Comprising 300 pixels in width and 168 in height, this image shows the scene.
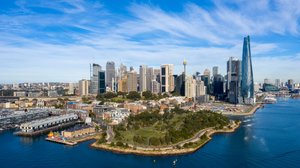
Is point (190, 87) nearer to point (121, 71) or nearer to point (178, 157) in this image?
point (121, 71)

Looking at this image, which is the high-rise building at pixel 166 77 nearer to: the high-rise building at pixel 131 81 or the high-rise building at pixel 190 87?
the high-rise building at pixel 131 81

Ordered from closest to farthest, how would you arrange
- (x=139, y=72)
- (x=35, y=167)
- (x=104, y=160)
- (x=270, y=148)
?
(x=35, y=167)
(x=104, y=160)
(x=270, y=148)
(x=139, y=72)

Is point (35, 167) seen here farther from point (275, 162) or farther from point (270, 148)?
point (270, 148)

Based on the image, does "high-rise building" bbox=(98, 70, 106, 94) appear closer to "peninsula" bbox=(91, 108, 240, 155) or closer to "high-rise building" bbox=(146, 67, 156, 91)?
"high-rise building" bbox=(146, 67, 156, 91)

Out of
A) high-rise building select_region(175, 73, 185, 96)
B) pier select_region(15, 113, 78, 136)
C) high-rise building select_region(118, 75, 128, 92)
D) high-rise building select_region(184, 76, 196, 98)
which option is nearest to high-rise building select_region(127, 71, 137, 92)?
high-rise building select_region(118, 75, 128, 92)

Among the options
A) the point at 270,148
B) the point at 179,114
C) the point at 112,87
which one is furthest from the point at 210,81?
the point at 270,148

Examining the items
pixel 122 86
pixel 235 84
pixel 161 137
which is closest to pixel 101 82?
pixel 122 86

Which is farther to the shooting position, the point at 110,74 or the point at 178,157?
the point at 110,74
